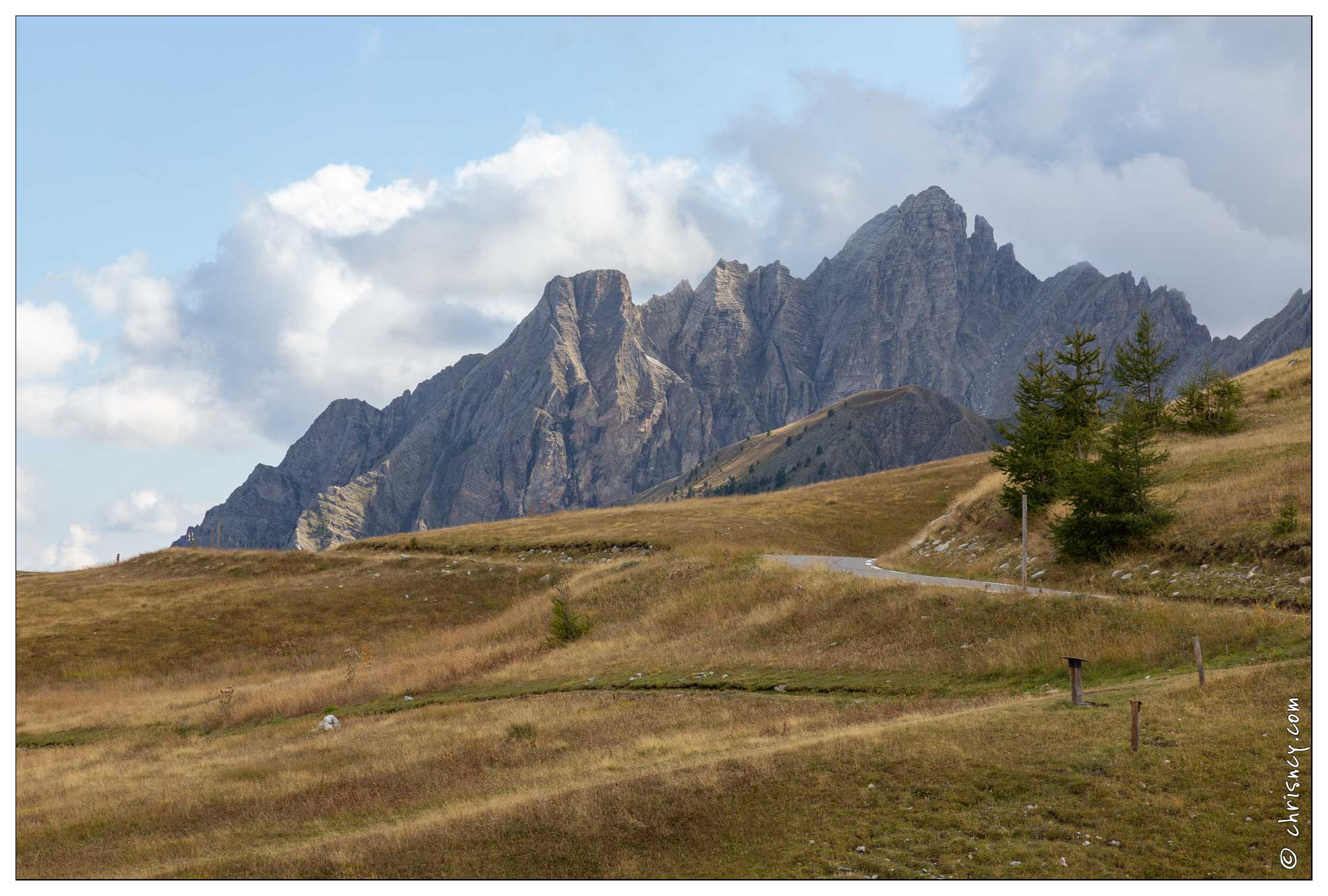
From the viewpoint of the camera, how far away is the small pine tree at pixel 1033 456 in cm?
4366

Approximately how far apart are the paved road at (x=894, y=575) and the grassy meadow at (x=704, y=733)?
1.42 metres

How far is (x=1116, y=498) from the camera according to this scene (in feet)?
112

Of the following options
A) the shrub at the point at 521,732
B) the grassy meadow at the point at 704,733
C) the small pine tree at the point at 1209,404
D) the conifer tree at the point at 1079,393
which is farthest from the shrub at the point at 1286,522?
the small pine tree at the point at 1209,404

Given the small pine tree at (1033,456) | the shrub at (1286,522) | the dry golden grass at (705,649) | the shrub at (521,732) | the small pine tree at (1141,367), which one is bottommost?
the shrub at (521,732)

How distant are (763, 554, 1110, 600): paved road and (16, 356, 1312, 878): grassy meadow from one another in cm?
142

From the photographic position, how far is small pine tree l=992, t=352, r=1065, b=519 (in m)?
43.7

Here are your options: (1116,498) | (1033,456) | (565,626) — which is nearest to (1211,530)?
(1116,498)

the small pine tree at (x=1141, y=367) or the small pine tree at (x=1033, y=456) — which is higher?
the small pine tree at (x=1141, y=367)

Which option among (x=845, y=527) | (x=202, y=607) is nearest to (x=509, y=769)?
(x=202, y=607)

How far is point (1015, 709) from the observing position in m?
20.9

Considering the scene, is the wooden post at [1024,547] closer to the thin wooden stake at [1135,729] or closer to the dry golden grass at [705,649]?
the dry golden grass at [705,649]

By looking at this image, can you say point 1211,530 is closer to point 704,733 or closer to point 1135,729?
point 1135,729

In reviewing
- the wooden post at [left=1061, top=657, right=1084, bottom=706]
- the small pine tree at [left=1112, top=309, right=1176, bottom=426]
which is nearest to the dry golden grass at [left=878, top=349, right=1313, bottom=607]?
the small pine tree at [left=1112, top=309, right=1176, bottom=426]

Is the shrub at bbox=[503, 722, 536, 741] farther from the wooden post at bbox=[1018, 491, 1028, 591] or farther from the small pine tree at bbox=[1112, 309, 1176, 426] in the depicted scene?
the small pine tree at bbox=[1112, 309, 1176, 426]
